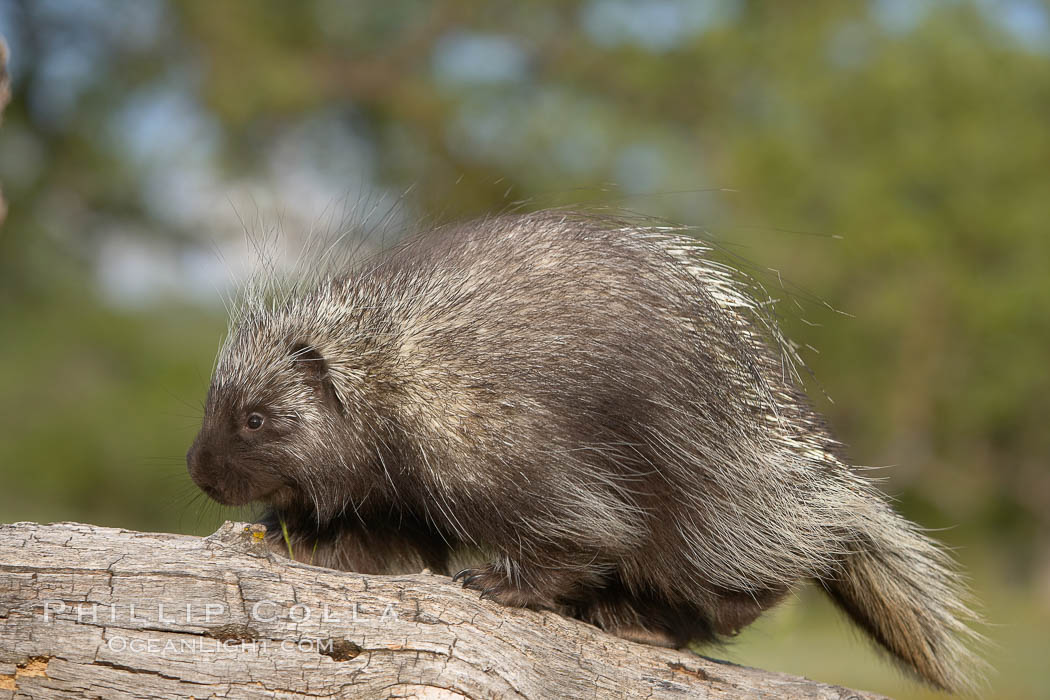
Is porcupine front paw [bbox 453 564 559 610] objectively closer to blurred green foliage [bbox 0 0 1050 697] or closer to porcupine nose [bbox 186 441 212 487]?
porcupine nose [bbox 186 441 212 487]

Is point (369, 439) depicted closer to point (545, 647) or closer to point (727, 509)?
point (545, 647)

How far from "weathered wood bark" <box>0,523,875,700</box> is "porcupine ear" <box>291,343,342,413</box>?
0.46 meters

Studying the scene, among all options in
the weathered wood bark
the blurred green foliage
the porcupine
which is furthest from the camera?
the blurred green foliage

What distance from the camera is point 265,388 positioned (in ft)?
9.78

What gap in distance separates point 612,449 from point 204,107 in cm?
1253

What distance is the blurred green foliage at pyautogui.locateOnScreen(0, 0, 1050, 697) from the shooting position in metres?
14.2

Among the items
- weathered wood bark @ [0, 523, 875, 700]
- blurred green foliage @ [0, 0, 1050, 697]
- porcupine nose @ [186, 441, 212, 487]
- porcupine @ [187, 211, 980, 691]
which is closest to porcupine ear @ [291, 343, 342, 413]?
porcupine @ [187, 211, 980, 691]

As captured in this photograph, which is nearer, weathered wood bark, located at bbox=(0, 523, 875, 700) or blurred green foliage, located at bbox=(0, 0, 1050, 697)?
weathered wood bark, located at bbox=(0, 523, 875, 700)

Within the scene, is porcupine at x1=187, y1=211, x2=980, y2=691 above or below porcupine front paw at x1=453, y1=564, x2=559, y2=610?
above

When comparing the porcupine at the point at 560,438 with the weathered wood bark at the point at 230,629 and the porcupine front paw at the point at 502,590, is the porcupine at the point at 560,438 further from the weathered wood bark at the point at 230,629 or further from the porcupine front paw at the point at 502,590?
the weathered wood bark at the point at 230,629

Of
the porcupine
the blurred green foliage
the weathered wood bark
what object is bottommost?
the weathered wood bark

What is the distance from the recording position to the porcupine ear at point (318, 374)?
2.94m

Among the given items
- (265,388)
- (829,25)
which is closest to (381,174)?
(829,25)

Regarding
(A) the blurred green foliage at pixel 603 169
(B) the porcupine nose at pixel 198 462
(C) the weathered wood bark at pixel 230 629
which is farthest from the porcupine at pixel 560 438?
(A) the blurred green foliage at pixel 603 169
